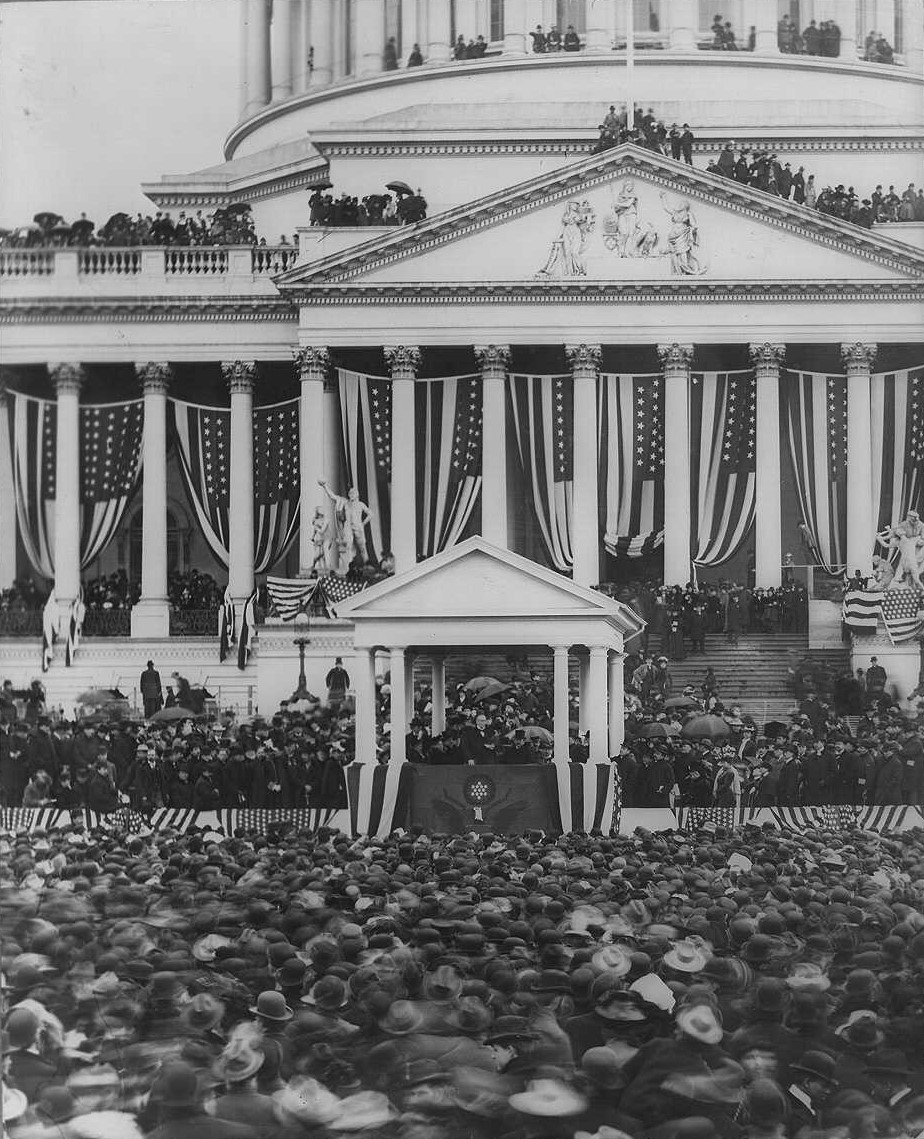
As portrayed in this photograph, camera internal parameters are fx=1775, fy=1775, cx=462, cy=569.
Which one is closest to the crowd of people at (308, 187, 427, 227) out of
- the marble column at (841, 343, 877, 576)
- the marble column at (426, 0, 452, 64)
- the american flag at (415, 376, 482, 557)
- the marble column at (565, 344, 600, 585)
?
the american flag at (415, 376, 482, 557)

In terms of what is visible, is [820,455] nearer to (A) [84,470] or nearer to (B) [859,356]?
(B) [859,356]

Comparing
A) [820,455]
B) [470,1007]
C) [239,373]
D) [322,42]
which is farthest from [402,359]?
[470,1007]

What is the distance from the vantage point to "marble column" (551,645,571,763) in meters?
22.8

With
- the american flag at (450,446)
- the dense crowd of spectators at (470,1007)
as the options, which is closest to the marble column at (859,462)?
the american flag at (450,446)

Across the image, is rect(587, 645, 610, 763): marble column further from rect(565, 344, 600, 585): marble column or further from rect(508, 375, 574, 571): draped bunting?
rect(508, 375, 574, 571): draped bunting

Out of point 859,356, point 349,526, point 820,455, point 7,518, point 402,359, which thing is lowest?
point 7,518

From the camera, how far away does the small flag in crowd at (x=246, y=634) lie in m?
28.3

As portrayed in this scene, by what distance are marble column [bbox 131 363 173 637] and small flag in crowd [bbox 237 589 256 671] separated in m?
1.33

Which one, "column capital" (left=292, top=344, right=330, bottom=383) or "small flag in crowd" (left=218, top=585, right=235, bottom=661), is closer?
"small flag in crowd" (left=218, top=585, right=235, bottom=661)

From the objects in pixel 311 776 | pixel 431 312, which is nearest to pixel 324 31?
pixel 431 312

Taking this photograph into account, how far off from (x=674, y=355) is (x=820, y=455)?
11.5 ft

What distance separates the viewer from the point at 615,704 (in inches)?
950

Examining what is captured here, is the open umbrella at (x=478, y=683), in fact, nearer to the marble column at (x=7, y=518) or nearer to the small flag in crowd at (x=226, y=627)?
the small flag in crowd at (x=226, y=627)

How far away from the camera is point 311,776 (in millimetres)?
24062
